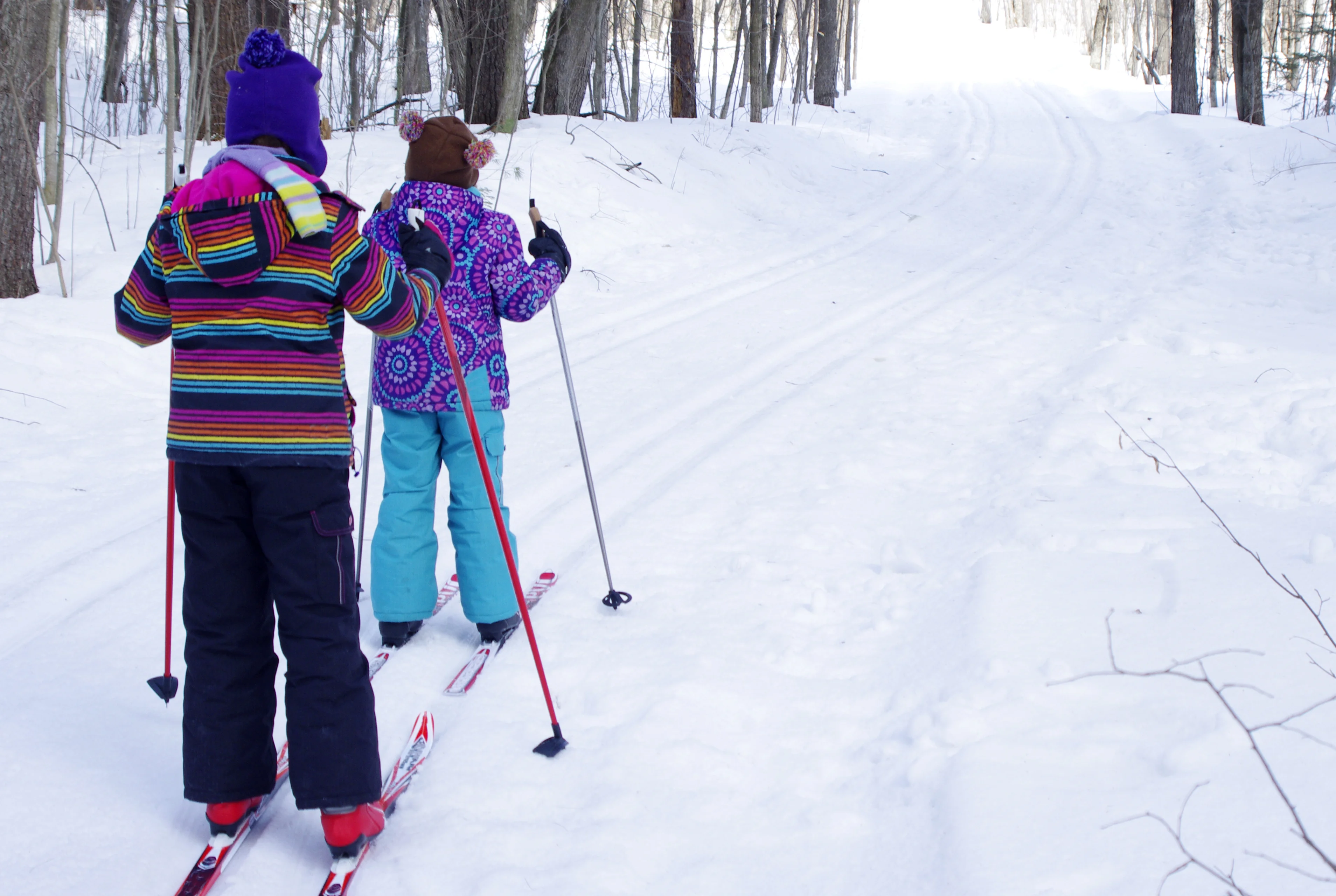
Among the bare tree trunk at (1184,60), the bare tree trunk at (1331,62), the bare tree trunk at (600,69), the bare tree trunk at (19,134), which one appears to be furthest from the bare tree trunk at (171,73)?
the bare tree trunk at (1184,60)

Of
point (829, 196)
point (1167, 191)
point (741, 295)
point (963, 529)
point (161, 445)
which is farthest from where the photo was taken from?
point (829, 196)

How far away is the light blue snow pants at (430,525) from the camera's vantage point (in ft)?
10.5

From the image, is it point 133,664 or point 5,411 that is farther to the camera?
point 5,411

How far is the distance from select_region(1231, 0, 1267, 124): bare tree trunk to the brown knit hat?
16.7 meters

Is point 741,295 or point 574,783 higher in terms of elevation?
point 741,295

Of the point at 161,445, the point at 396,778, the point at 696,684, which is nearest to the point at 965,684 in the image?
the point at 696,684

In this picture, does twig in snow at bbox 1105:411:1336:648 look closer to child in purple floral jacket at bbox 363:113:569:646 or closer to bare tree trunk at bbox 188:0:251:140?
child in purple floral jacket at bbox 363:113:569:646

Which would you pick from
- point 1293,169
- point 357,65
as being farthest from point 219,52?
point 1293,169

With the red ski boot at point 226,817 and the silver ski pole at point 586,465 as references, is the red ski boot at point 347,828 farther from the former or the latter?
the silver ski pole at point 586,465

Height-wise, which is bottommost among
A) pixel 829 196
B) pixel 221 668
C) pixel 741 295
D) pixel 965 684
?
pixel 965 684

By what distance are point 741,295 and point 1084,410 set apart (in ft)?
12.2

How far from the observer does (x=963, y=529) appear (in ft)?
12.8

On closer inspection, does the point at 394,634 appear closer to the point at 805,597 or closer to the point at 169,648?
the point at 169,648

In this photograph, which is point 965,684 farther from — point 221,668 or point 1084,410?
point 1084,410
